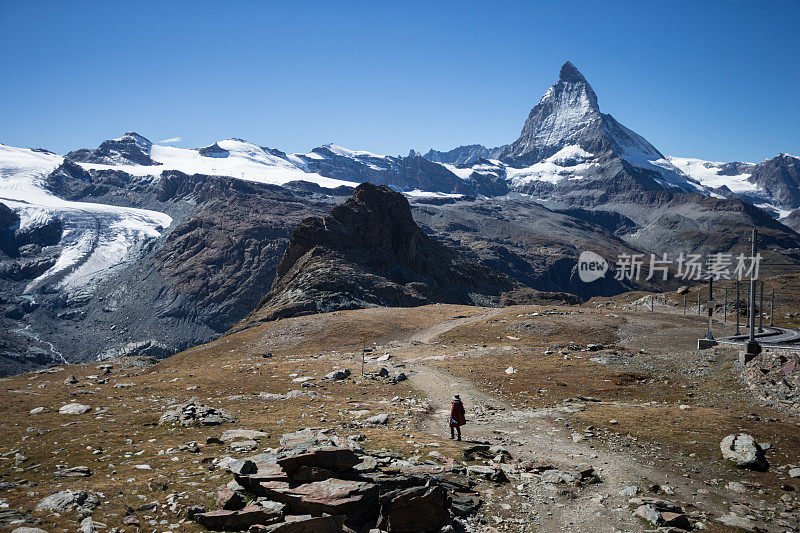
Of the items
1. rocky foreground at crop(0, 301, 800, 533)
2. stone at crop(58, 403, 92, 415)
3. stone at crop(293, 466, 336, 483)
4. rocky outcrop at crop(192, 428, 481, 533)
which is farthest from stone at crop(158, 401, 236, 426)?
stone at crop(293, 466, 336, 483)

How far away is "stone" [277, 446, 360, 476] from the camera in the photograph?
16.3m

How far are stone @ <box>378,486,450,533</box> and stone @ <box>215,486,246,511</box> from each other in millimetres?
4294

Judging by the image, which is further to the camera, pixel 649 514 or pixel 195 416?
pixel 195 416

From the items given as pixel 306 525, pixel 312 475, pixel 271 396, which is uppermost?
pixel 312 475

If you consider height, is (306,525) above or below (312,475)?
below

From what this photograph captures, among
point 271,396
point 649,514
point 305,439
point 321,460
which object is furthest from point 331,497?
point 271,396

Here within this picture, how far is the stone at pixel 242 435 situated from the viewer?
75.1ft

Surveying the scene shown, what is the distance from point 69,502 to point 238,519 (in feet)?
17.7

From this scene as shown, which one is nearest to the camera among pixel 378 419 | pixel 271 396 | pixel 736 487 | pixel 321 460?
Answer: pixel 321 460

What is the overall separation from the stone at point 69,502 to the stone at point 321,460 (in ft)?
18.3

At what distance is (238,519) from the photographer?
46.1 ft

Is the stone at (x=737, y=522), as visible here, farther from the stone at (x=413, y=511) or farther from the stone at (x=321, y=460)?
the stone at (x=321, y=460)

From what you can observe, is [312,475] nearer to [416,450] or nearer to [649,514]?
[416,450]

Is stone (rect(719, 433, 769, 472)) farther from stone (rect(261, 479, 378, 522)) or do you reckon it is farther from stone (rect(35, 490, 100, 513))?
stone (rect(35, 490, 100, 513))
